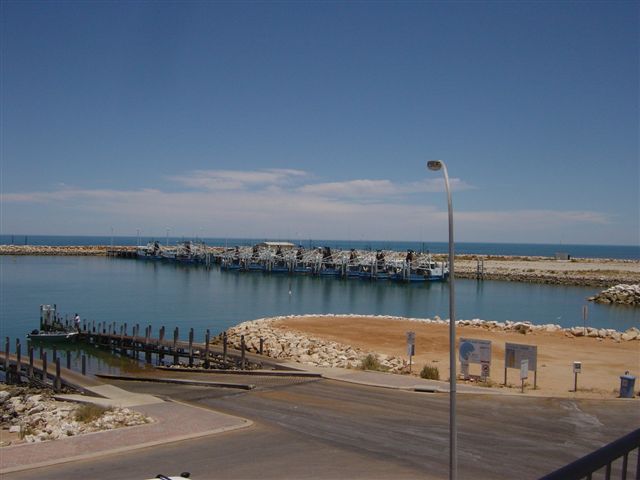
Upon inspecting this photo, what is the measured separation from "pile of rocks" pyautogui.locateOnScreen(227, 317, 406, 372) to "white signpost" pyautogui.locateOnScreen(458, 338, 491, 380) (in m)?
4.02

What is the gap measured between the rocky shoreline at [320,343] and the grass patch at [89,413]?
12498 mm

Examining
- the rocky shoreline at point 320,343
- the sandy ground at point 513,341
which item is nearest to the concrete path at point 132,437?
the rocky shoreline at point 320,343

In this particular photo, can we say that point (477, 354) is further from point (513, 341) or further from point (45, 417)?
point (45, 417)

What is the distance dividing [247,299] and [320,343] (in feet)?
151

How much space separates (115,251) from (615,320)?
522 ft

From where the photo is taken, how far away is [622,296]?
263ft

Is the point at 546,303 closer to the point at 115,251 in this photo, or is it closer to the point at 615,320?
the point at 615,320

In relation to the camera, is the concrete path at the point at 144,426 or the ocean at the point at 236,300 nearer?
the concrete path at the point at 144,426

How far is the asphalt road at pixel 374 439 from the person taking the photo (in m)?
13.6

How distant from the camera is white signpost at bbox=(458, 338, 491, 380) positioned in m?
24.4

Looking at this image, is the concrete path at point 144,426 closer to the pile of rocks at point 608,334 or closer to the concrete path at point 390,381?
the concrete path at point 390,381

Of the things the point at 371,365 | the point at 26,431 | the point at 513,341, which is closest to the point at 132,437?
the point at 26,431

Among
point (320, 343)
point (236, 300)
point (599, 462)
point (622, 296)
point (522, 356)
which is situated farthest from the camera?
point (622, 296)

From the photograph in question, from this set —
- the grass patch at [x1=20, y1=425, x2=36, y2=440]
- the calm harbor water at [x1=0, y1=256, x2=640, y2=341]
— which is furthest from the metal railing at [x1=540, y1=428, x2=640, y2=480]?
the calm harbor water at [x1=0, y1=256, x2=640, y2=341]
